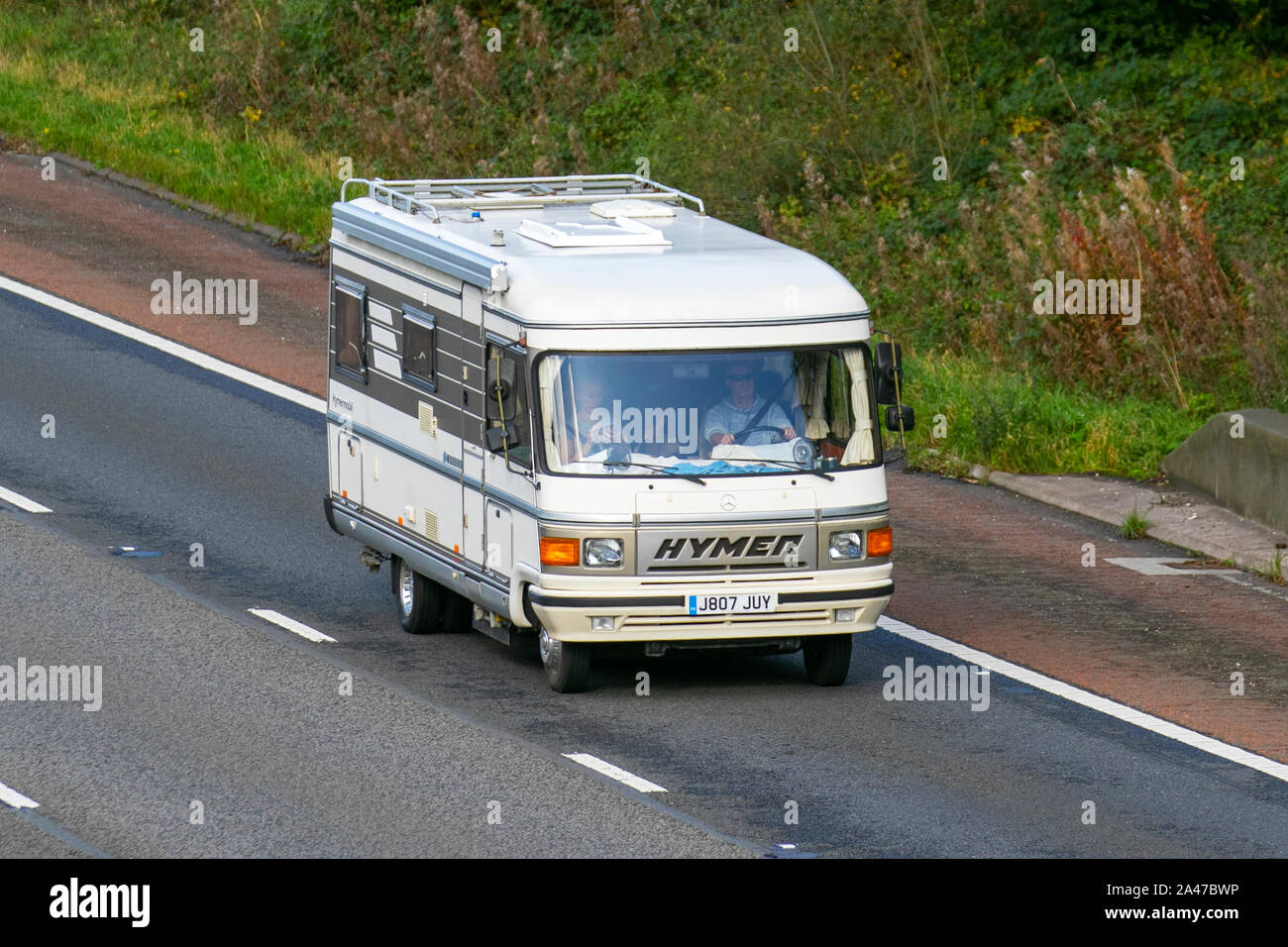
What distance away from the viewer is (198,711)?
44.8 feet

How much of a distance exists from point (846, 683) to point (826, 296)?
7.80ft

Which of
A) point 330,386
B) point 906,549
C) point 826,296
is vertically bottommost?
point 906,549

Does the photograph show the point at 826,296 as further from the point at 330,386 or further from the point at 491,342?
the point at 330,386

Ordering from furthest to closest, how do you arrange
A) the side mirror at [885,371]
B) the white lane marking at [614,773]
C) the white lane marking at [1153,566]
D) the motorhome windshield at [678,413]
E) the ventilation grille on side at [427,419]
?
the white lane marking at [1153,566]
the ventilation grille on side at [427,419]
the side mirror at [885,371]
the motorhome windshield at [678,413]
the white lane marking at [614,773]

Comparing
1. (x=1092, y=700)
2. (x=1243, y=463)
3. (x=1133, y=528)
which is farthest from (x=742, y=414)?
(x=1243, y=463)

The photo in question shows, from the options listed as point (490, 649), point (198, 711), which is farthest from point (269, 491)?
point (198, 711)

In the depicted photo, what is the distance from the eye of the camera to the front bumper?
13523mm

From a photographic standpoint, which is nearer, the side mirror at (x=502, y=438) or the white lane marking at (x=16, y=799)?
the white lane marking at (x=16, y=799)

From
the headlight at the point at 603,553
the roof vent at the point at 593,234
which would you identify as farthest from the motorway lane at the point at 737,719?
the roof vent at the point at 593,234

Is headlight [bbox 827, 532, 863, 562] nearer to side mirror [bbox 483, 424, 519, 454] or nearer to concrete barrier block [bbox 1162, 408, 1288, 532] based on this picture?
side mirror [bbox 483, 424, 519, 454]

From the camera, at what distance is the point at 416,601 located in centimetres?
1557

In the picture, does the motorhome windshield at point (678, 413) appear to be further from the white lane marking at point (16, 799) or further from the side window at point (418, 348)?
the white lane marking at point (16, 799)

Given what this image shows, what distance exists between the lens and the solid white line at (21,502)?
18.2 m

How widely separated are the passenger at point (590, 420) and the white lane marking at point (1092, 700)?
3068mm
